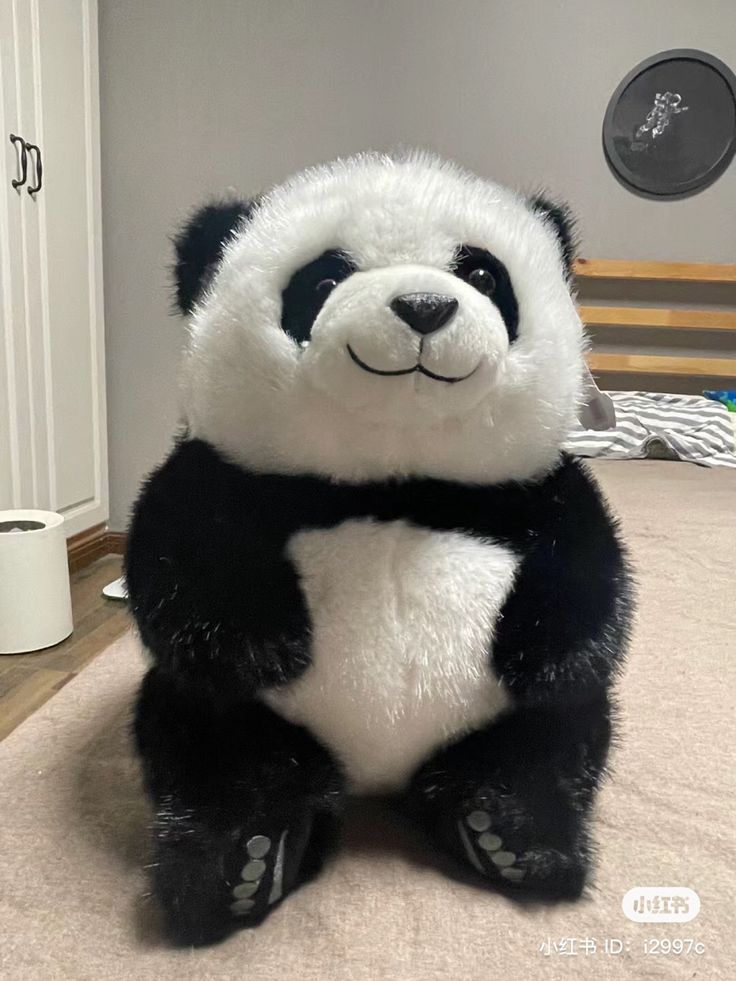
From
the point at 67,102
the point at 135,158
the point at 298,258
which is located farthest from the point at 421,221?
the point at 135,158

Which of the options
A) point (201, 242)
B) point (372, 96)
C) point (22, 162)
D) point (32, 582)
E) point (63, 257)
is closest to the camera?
point (201, 242)

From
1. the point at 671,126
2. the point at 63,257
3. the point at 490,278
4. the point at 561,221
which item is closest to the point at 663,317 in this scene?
the point at 671,126

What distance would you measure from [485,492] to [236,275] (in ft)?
0.68

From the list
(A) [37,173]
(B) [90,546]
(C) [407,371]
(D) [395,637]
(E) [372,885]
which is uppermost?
(A) [37,173]

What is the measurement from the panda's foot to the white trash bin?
1275mm

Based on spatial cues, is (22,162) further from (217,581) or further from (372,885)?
(372,885)

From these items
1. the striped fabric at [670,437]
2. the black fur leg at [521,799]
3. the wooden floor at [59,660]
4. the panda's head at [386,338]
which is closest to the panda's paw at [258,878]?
the black fur leg at [521,799]

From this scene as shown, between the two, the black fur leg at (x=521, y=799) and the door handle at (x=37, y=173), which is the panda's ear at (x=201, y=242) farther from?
the door handle at (x=37, y=173)

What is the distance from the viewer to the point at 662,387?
2592 millimetres

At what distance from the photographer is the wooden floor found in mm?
1450

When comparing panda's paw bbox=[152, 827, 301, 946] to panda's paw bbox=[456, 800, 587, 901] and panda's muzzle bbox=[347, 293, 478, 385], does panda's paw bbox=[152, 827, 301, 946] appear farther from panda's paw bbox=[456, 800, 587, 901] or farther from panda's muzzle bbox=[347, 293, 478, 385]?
panda's muzzle bbox=[347, 293, 478, 385]

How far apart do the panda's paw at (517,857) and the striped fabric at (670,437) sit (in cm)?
155

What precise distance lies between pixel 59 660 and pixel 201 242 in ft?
4.48

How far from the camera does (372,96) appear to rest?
2.39 meters
